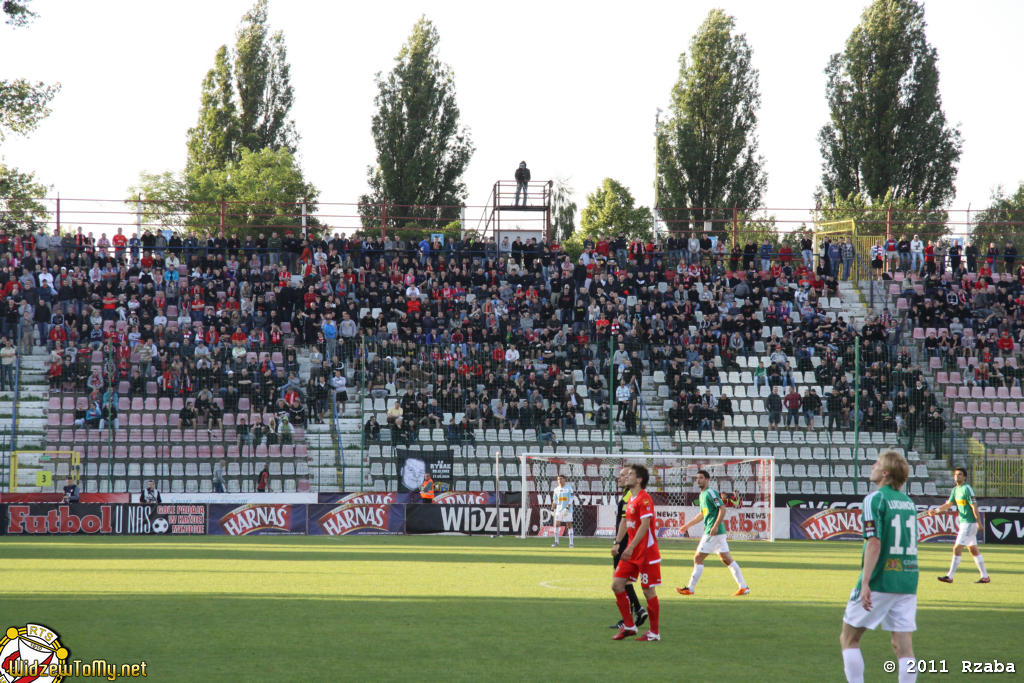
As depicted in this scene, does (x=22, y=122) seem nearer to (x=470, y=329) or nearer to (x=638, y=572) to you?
(x=470, y=329)

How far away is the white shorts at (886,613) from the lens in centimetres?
811

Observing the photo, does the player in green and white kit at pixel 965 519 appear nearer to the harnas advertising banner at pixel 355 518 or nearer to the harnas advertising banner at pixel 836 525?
the harnas advertising banner at pixel 836 525

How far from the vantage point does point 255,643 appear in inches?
444

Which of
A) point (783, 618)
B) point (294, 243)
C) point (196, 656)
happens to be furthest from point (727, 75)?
point (196, 656)

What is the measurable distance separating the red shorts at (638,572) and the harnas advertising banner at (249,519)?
749 inches

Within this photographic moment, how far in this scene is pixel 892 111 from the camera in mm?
63188

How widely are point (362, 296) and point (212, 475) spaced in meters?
9.33

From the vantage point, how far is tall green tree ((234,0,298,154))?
69.9 metres

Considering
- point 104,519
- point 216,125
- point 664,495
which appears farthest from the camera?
point 216,125

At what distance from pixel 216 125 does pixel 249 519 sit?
46218 millimetres

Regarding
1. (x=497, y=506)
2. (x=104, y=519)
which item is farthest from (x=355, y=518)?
(x=104, y=519)

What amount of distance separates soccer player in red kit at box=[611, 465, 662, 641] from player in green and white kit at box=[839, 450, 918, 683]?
3.71 meters

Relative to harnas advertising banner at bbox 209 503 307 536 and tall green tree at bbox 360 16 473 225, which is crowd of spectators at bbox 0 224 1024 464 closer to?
harnas advertising banner at bbox 209 503 307 536

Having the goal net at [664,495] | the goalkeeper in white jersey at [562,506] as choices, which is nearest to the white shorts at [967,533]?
the goalkeeper in white jersey at [562,506]
